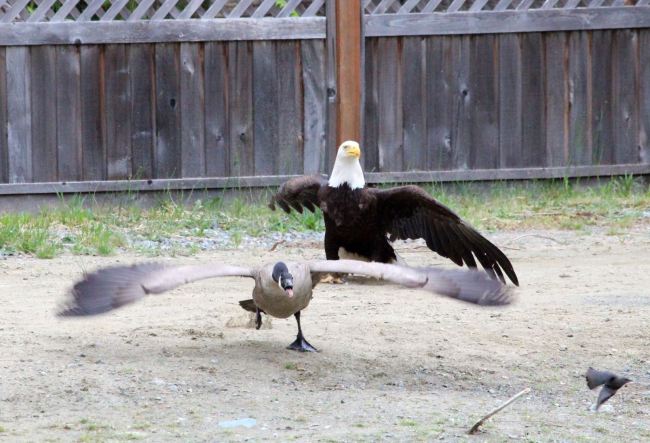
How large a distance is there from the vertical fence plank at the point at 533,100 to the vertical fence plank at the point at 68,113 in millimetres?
3862

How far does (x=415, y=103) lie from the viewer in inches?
429

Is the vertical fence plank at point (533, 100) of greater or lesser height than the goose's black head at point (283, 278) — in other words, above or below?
above

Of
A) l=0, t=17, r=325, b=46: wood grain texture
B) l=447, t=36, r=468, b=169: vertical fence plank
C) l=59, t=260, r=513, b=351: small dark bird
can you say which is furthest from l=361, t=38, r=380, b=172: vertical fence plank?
l=59, t=260, r=513, b=351: small dark bird

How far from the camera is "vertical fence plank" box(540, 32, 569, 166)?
11.0m

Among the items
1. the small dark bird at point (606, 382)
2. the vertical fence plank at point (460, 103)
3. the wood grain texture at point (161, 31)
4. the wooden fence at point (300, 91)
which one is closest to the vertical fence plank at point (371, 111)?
the wooden fence at point (300, 91)

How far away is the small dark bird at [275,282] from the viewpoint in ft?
18.8

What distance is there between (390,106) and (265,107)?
1.10 meters

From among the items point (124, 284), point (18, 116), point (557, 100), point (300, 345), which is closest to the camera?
point (124, 284)

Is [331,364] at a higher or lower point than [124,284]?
lower

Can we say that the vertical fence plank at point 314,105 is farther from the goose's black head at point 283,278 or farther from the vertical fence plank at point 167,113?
the goose's black head at point 283,278

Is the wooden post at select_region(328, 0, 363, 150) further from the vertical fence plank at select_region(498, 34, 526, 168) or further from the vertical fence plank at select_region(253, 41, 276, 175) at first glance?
the vertical fence plank at select_region(498, 34, 526, 168)

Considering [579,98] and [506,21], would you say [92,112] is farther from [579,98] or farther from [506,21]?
[579,98]

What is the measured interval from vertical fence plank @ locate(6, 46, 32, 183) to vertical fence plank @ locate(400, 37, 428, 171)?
10.5 feet

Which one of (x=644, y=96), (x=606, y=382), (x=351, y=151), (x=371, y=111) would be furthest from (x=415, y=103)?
(x=606, y=382)
